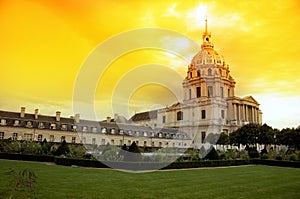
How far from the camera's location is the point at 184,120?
7306 cm

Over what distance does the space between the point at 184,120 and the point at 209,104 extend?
27.4 ft

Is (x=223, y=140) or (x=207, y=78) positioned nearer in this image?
(x=223, y=140)

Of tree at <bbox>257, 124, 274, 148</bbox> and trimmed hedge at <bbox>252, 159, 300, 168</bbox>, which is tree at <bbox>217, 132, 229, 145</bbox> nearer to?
tree at <bbox>257, 124, 274, 148</bbox>

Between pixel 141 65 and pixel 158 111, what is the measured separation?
64404mm

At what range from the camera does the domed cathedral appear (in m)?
67.7

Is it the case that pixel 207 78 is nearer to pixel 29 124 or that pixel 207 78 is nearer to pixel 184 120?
pixel 184 120

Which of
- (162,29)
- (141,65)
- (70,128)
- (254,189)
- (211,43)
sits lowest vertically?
(254,189)

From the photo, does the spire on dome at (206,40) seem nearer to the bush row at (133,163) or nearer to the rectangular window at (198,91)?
the rectangular window at (198,91)

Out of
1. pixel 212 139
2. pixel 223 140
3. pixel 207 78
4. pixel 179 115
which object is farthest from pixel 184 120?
pixel 223 140

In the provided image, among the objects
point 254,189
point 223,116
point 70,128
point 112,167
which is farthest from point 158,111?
point 254,189

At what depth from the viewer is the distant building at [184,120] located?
148 ft

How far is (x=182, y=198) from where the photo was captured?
30.1ft

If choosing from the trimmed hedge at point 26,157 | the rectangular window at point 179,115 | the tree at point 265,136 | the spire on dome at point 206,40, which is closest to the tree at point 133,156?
the trimmed hedge at point 26,157

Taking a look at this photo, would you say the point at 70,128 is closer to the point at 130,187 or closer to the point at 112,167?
the point at 112,167
